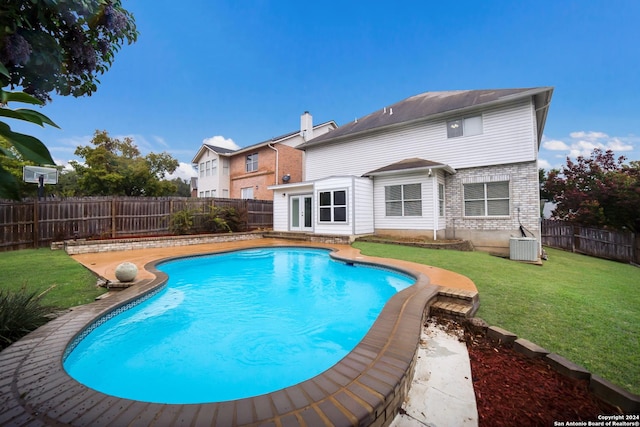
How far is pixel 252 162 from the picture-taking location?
73.2ft

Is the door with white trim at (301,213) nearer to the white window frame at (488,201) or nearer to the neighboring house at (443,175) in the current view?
the neighboring house at (443,175)

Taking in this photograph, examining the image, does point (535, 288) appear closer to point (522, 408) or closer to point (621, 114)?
point (522, 408)

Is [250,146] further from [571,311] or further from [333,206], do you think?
[571,311]

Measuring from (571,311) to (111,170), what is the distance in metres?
30.0

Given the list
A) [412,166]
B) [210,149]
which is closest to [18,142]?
[412,166]

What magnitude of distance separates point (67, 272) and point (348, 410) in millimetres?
7358

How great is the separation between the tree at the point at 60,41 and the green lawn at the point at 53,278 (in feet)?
11.2

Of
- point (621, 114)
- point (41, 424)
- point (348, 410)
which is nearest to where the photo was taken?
point (41, 424)

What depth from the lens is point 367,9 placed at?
1212 centimetres

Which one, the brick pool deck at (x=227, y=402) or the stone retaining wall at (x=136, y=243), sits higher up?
the stone retaining wall at (x=136, y=243)

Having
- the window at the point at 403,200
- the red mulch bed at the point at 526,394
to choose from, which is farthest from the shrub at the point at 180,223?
the red mulch bed at the point at 526,394

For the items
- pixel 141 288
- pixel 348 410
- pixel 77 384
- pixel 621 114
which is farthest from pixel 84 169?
pixel 621 114

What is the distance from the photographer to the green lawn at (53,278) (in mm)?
4496

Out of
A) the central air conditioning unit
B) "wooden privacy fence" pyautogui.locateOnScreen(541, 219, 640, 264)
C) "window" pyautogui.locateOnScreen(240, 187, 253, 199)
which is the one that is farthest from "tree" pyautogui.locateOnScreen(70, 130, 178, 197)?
"wooden privacy fence" pyautogui.locateOnScreen(541, 219, 640, 264)
